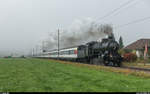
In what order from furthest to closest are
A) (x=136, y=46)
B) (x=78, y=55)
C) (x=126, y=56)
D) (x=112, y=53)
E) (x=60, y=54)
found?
(x=136, y=46) < (x=60, y=54) < (x=126, y=56) < (x=78, y=55) < (x=112, y=53)

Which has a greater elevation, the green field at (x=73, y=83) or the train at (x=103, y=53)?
the train at (x=103, y=53)

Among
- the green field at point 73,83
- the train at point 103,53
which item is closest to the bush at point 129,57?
the train at point 103,53

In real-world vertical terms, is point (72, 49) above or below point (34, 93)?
above

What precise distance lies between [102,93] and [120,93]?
71 centimetres

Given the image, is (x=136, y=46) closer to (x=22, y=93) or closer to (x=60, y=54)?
(x=60, y=54)

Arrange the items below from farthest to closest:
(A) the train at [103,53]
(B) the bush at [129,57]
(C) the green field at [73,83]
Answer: (B) the bush at [129,57]
(A) the train at [103,53]
(C) the green field at [73,83]

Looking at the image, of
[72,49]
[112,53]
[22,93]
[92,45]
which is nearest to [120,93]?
[22,93]

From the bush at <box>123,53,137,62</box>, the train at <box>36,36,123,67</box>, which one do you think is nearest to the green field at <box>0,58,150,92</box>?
the train at <box>36,36,123,67</box>

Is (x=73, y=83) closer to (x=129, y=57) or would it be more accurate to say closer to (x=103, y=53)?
(x=103, y=53)

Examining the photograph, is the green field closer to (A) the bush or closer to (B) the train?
(B) the train

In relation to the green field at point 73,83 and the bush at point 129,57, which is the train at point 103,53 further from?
the green field at point 73,83

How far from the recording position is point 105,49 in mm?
26109

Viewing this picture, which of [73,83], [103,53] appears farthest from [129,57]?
[73,83]

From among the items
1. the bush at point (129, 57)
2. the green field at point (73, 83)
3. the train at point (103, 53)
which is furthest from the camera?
the bush at point (129, 57)
